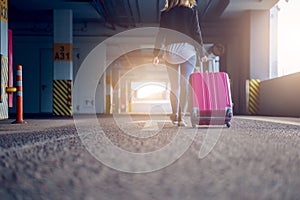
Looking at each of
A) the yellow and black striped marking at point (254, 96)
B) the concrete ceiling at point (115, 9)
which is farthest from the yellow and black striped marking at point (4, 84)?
the yellow and black striped marking at point (254, 96)

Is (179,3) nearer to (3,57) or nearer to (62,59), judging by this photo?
(3,57)

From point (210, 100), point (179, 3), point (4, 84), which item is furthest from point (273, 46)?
point (210, 100)

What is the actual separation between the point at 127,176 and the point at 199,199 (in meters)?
0.39

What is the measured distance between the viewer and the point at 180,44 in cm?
385

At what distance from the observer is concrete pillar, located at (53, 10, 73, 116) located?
1122cm

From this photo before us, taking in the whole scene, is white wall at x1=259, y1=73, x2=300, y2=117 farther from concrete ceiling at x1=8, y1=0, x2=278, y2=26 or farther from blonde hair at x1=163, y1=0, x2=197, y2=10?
blonde hair at x1=163, y1=0, x2=197, y2=10

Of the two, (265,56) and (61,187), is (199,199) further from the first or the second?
(265,56)

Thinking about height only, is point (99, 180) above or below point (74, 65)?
below

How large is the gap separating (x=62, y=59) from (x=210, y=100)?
833cm

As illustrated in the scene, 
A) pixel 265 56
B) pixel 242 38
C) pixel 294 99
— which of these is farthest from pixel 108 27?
pixel 294 99

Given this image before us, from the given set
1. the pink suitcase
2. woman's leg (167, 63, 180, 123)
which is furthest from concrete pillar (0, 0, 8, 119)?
the pink suitcase

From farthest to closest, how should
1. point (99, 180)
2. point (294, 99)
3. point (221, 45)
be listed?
point (221, 45), point (294, 99), point (99, 180)

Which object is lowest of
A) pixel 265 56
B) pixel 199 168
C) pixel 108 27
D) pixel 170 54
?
pixel 199 168

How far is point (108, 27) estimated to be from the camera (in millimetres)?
13219
